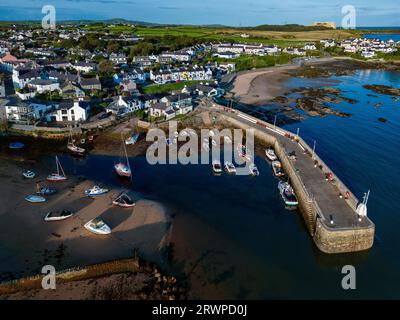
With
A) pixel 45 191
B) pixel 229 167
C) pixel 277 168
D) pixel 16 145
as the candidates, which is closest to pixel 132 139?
pixel 229 167

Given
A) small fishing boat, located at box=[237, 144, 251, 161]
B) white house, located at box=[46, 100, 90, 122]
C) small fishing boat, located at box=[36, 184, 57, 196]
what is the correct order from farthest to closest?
1. white house, located at box=[46, 100, 90, 122]
2. small fishing boat, located at box=[237, 144, 251, 161]
3. small fishing boat, located at box=[36, 184, 57, 196]

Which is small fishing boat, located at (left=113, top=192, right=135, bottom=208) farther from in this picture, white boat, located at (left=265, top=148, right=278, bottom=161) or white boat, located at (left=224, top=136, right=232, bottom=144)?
white boat, located at (left=224, top=136, right=232, bottom=144)

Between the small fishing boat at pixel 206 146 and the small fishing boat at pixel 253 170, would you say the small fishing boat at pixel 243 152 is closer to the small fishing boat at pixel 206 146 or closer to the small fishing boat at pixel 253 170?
the small fishing boat at pixel 253 170

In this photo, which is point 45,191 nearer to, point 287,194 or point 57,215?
point 57,215

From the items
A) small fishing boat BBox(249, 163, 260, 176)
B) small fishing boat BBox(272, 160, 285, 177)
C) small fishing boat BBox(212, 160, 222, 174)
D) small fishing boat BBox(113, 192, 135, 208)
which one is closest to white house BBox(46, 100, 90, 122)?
small fishing boat BBox(212, 160, 222, 174)

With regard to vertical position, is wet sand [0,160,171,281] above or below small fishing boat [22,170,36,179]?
below

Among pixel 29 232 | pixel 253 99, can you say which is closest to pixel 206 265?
pixel 29 232

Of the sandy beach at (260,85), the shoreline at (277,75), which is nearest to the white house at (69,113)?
the shoreline at (277,75)
